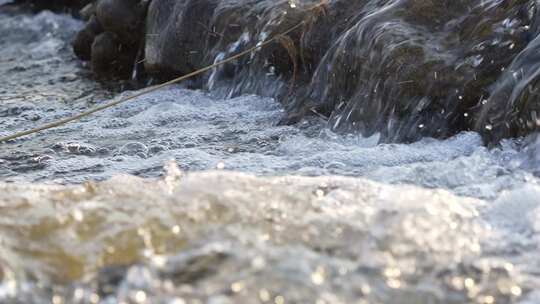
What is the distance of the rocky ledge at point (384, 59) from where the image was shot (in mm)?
3998

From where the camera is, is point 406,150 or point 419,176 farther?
point 406,150

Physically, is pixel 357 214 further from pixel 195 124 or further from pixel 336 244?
pixel 195 124

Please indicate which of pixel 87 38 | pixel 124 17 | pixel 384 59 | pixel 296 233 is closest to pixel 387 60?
pixel 384 59

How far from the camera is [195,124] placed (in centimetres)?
503

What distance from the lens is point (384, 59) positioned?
4.46 m

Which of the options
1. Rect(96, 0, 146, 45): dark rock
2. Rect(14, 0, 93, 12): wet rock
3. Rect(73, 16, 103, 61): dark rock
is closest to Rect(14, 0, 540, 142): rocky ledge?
Rect(96, 0, 146, 45): dark rock

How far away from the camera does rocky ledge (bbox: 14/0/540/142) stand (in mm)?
3998

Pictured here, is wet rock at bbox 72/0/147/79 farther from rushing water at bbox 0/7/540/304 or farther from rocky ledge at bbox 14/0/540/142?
rushing water at bbox 0/7/540/304

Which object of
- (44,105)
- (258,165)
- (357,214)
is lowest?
(44,105)

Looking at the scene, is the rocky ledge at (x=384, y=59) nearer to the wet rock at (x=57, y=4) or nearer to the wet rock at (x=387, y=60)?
the wet rock at (x=387, y=60)

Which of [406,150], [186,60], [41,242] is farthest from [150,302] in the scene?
[186,60]

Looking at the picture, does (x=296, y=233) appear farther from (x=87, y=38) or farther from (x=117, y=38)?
(x=87, y=38)

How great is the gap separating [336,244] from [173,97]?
12.2 ft

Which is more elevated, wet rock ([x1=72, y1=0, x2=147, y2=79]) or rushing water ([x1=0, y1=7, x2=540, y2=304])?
rushing water ([x1=0, y1=7, x2=540, y2=304])
